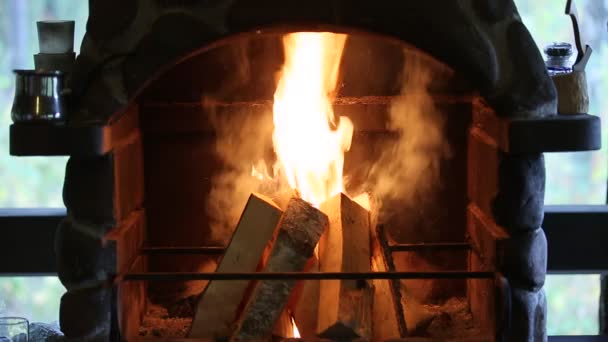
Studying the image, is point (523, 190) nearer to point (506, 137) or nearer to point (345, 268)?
point (506, 137)

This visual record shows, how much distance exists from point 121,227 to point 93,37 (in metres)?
0.41

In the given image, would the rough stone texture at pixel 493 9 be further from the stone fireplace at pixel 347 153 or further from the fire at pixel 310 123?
the fire at pixel 310 123

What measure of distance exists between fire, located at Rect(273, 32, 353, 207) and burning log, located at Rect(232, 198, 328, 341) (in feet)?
0.52

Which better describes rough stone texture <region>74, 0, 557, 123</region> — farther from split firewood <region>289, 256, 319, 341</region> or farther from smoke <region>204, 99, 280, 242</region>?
split firewood <region>289, 256, 319, 341</region>

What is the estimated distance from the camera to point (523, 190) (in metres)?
1.80

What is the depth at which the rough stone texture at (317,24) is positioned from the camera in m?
1.74

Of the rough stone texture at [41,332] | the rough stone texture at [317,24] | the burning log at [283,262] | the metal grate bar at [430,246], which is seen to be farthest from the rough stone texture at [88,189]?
the metal grate bar at [430,246]

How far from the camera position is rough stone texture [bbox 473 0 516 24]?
5.78ft

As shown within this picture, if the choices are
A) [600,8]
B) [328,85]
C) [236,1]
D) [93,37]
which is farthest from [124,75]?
[600,8]

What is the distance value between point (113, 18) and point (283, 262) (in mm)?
637

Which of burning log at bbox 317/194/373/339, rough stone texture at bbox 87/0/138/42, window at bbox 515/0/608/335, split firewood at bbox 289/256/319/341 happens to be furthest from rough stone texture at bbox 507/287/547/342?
rough stone texture at bbox 87/0/138/42

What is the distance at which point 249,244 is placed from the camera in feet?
6.46

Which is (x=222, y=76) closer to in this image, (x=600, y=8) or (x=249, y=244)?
(x=249, y=244)

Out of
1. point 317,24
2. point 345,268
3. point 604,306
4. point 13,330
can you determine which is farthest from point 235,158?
point 604,306
